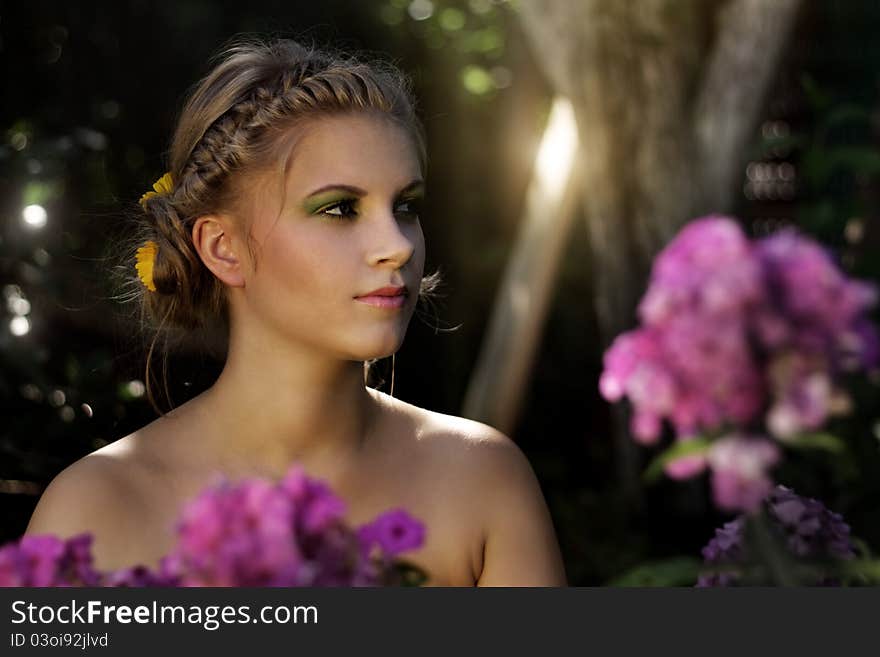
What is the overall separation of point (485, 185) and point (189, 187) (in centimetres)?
505

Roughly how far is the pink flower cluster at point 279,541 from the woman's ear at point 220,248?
115cm

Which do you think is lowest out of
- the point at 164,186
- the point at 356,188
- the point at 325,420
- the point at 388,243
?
the point at 325,420

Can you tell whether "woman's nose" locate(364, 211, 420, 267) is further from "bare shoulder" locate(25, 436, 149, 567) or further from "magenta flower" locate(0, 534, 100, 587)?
"magenta flower" locate(0, 534, 100, 587)

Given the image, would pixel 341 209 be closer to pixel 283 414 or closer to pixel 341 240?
pixel 341 240

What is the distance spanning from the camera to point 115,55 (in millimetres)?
5340

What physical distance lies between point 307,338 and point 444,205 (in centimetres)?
510

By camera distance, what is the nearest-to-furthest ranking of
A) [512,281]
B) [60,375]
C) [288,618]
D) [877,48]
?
[288,618], [60,375], [512,281], [877,48]

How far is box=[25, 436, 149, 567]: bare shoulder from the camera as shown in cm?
158

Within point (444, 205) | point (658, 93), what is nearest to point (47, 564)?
point (658, 93)

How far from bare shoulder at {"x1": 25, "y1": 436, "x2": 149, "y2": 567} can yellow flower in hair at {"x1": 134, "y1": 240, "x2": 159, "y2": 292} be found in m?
0.43

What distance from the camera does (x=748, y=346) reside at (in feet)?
1.71

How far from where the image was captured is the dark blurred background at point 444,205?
2762 millimetres

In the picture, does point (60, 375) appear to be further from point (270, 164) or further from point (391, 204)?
point (391, 204)

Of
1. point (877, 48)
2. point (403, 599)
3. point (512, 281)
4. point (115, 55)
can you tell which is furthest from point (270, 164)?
point (877, 48)
